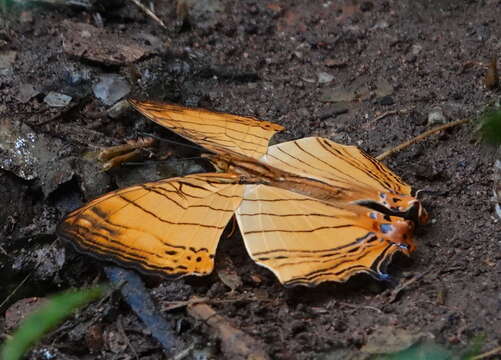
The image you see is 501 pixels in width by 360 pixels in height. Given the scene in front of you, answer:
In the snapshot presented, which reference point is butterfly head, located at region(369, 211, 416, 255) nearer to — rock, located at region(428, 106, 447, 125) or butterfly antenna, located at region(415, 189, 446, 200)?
butterfly antenna, located at region(415, 189, 446, 200)

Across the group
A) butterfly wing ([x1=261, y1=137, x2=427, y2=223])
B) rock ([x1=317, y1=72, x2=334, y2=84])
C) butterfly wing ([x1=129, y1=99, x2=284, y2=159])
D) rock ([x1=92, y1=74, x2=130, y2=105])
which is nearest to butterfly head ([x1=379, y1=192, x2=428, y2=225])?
butterfly wing ([x1=261, y1=137, x2=427, y2=223])

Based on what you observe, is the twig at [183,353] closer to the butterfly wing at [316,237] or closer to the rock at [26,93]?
the butterfly wing at [316,237]

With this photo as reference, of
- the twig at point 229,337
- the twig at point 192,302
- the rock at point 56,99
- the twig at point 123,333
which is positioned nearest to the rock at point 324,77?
the rock at point 56,99

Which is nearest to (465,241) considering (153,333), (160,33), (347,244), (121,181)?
(347,244)

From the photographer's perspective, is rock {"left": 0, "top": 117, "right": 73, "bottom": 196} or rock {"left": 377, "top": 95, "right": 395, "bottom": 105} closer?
rock {"left": 0, "top": 117, "right": 73, "bottom": 196}

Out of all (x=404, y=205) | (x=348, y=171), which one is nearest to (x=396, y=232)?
(x=404, y=205)

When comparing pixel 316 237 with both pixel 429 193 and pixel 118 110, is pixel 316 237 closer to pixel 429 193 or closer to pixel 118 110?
pixel 429 193

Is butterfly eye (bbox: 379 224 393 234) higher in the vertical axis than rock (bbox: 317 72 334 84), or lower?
lower
